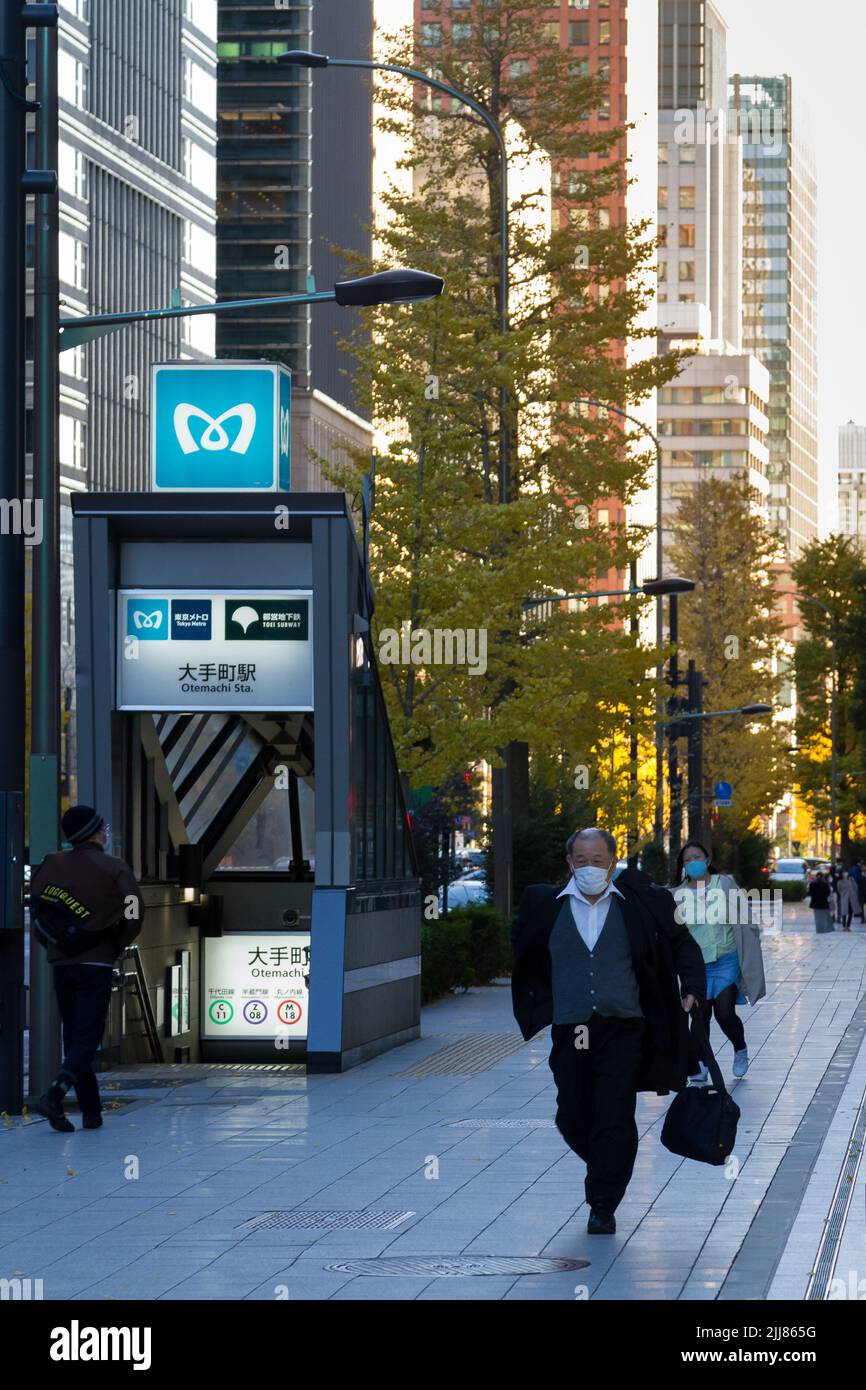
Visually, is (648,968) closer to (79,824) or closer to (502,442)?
(79,824)

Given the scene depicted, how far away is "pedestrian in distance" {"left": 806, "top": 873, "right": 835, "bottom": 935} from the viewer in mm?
49969

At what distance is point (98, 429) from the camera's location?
3925 inches

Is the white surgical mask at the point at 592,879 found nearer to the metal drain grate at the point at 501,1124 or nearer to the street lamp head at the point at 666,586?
the metal drain grate at the point at 501,1124

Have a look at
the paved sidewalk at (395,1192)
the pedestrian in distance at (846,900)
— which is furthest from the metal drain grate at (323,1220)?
the pedestrian in distance at (846,900)

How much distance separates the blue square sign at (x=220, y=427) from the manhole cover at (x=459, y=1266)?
887 cm

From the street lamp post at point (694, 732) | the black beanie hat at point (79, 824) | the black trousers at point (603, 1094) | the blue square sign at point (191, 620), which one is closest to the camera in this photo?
the black trousers at point (603, 1094)

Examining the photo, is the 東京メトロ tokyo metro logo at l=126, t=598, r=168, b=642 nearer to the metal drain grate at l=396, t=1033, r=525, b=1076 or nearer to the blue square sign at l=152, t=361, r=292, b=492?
the blue square sign at l=152, t=361, r=292, b=492

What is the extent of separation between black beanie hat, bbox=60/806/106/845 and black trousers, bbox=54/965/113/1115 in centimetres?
72

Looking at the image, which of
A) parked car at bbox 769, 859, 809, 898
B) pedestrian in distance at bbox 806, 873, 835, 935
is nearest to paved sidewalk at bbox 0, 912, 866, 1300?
pedestrian in distance at bbox 806, 873, 835, 935

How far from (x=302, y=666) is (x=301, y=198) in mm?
100622

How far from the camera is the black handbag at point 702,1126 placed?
31.5 ft

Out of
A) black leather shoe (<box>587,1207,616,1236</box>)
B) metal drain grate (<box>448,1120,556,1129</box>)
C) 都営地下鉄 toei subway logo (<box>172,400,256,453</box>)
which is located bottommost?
metal drain grate (<box>448,1120,556,1129</box>)
